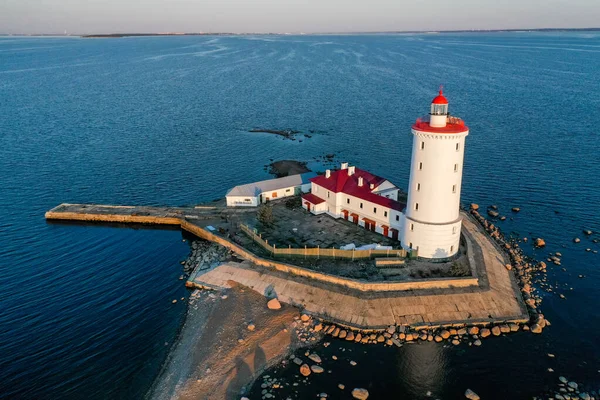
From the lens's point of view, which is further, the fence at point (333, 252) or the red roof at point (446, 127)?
the fence at point (333, 252)

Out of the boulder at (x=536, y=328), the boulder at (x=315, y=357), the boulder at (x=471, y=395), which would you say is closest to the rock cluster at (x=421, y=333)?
the boulder at (x=536, y=328)

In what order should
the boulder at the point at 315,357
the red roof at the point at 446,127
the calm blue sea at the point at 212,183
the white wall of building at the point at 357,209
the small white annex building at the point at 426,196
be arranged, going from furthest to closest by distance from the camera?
the white wall of building at the point at 357,209 < the small white annex building at the point at 426,196 < the red roof at the point at 446,127 < the boulder at the point at 315,357 < the calm blue sea at the point at 212,183

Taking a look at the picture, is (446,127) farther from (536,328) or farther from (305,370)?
(305,370)

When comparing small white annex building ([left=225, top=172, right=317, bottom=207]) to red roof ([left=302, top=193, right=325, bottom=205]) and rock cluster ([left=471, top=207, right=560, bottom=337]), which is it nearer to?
red roof ([left=302, top=193, right=325, bottom=205])

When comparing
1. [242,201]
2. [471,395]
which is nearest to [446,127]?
Answer: [471,395]

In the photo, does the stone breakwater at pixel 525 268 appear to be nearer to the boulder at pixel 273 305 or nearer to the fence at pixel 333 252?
the fence at pixel 333 252

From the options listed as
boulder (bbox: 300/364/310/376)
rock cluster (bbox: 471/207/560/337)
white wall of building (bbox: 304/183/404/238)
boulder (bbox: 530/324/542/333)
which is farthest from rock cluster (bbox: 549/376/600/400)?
white wall of building (bbox: 304/183/404/238)

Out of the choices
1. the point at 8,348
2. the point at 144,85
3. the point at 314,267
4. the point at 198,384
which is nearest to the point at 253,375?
the point at 198,384

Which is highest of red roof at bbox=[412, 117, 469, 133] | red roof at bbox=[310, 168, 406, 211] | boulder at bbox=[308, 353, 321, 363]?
red roof at bbox=[412, 117, 469, 133]
